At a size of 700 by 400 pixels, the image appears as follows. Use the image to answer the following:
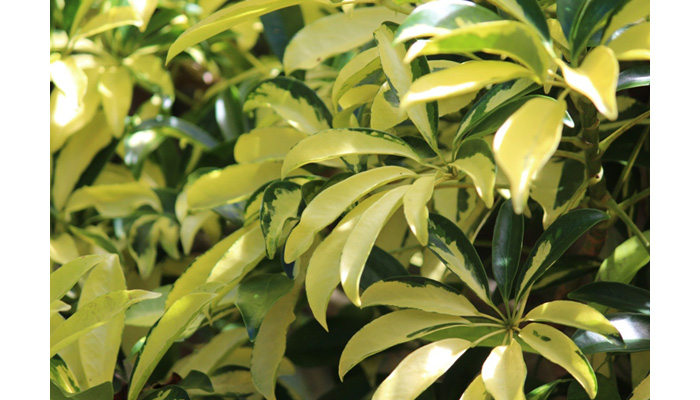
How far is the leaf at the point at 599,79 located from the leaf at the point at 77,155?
0.73 meters

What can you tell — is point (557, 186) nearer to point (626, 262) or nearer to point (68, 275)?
point (626, 262)

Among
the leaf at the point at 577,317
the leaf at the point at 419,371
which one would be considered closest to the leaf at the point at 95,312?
the leaf at the point at 419,371

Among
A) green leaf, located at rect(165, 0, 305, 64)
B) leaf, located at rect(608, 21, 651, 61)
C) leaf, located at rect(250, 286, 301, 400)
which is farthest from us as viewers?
leaf, located at rect(250, 286, 301, 400)

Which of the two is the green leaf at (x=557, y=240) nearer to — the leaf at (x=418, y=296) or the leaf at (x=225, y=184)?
the leaf at (x=418, y=296)

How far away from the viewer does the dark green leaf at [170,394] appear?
22.5 inches

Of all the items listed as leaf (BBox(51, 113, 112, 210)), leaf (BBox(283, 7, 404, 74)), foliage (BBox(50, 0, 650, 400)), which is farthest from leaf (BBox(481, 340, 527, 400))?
leaf (BBox(51, 113, 112, 210))

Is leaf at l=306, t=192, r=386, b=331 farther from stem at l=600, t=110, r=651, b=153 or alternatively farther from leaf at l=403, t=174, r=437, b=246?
stem at l=600, t=110, r=651, b=153

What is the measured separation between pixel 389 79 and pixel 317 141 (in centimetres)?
7

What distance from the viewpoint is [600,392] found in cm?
59

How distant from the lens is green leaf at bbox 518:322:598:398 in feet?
1.56

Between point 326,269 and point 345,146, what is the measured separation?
0.10m

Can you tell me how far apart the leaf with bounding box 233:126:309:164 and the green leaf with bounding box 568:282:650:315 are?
0.31 m

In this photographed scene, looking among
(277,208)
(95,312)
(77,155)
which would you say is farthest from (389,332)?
(77,155)
